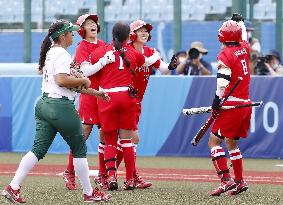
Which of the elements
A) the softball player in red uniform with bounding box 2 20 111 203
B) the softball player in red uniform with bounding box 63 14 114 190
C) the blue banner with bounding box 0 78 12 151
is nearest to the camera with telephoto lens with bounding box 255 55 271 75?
the blue banner with bounding box 0 78 12 151

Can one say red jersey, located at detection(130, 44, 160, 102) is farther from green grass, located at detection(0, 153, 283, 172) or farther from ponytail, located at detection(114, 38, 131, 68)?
green grass, located at detection(0, 153, 283, 172)

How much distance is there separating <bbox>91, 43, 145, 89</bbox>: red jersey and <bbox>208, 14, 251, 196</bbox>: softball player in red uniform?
1014mm

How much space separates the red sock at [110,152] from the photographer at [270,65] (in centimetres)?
625

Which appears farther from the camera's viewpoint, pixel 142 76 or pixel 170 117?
pixel 170 117

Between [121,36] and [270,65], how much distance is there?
660cm

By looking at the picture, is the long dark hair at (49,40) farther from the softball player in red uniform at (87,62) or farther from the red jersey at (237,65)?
the red jersey at (237,65)

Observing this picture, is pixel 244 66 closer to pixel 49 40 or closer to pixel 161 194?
pixel 161 194

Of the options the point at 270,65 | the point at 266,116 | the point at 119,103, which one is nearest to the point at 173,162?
the point at 266,116

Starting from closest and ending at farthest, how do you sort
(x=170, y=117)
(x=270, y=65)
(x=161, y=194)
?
(x=161, y=194) → (x=170, y=117) → (x=270, y=65)

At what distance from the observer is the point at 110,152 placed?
1034 centimetres

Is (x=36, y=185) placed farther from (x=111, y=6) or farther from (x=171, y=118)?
(x=111, y=6)

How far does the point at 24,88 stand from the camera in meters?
16.2

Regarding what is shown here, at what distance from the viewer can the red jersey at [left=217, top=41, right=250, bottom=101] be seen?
978 centimetres

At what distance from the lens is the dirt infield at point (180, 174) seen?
1184cm
